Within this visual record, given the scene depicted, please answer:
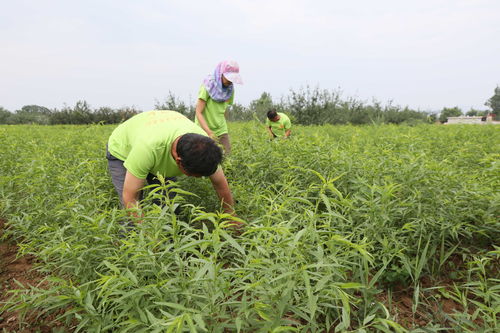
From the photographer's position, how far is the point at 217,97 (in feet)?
12.6

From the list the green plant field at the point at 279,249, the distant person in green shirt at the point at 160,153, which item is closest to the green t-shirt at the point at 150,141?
the distant person in green shirt at the point at 160,153

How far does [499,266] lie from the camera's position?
2232mm

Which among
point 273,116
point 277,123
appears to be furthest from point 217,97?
point 277,123

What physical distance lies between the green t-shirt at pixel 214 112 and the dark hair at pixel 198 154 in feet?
6.48

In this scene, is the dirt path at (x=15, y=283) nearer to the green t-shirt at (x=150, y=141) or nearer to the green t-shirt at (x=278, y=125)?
the green t-shirt at (x=150, y=141)

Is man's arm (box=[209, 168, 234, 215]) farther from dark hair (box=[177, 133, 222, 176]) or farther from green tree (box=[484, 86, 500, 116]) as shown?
green tree (box=[484, 86, 500, 116])

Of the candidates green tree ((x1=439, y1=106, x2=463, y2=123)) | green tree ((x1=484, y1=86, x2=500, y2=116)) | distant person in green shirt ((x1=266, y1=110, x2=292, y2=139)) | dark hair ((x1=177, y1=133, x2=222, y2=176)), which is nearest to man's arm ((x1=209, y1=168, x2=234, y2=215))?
dark hair ((x1=177, y1=133, x2=222, y2=176))

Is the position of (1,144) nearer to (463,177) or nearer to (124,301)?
(124,301)

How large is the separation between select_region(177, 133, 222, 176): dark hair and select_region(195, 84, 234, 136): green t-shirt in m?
1.97

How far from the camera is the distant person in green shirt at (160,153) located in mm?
1970

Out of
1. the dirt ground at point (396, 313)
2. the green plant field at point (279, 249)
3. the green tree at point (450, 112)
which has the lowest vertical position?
the dirt ground at point (396, 313)

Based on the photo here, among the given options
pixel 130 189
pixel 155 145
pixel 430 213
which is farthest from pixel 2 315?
pixel 430 213

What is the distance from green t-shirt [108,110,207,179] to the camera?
7.07ft

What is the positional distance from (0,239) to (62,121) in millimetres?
26866
